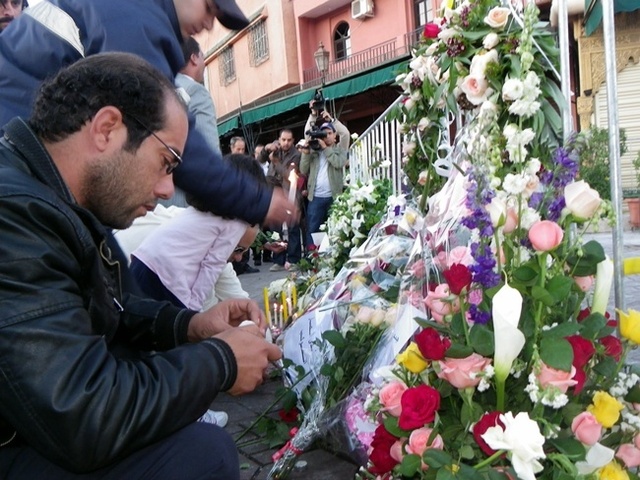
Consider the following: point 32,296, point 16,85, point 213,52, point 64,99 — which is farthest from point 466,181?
point 213,52

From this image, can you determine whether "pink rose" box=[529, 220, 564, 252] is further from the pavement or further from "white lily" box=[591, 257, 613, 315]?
the pavement

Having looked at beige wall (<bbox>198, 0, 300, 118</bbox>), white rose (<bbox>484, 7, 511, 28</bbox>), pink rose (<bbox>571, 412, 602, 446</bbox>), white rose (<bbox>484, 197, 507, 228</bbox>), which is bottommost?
pink rose (<bbox>571, 412, 602, 446</bbox>)

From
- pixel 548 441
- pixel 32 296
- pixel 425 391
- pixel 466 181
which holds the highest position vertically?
pixel 466 181

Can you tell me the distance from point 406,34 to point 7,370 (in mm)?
15795

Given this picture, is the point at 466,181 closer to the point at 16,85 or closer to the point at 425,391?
the point at 425,391

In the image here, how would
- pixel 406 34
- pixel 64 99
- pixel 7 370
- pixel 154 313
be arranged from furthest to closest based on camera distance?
pixel 406 34
pixel 154 313
pixel 64 99
pixel 7 370

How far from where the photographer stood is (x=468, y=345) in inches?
63.9

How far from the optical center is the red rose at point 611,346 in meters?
1.74

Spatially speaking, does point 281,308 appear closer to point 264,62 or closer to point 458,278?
point 458,278

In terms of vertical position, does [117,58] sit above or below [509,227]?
above

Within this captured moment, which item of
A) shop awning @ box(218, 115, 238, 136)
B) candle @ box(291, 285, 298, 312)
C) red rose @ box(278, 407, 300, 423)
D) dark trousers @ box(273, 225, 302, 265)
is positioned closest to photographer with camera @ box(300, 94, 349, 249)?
dark trousers @ box(273, 225, 302, 265)

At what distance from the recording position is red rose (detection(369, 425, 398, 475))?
5.92 ft

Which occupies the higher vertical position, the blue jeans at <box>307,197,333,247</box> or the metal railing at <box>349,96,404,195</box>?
the metal railing at <box>349,96,404,195</box>

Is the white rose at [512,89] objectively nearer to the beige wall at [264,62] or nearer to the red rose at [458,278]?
the red rose at [458,278]
